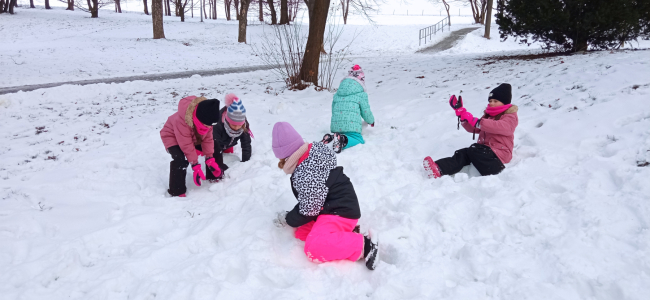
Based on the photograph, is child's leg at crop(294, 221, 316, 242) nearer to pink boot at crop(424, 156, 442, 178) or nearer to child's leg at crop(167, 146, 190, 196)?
pink boot at crop(424, 156, 442, 178)

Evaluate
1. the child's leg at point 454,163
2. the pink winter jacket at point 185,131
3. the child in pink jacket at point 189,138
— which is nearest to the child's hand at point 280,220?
the child in pink jacket at point 189,138

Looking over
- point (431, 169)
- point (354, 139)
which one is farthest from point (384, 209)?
point (354, 139)

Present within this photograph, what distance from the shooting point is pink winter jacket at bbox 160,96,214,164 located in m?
3.81

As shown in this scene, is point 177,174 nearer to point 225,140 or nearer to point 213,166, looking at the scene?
point 213,166

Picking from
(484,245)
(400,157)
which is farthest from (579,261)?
(400,157)

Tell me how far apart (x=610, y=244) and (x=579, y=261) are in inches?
12.2

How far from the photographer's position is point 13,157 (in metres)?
4.77

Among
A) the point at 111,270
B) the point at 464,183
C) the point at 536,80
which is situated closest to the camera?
the point at 111,270

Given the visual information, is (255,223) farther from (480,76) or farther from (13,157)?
(480,76)

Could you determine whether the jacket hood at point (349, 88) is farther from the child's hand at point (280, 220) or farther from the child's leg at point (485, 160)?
the child's hand at point (280, 220)

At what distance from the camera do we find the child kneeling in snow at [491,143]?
3713 millimetres

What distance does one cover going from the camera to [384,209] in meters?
3.30

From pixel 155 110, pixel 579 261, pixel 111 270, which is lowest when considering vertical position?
pixel 111 270

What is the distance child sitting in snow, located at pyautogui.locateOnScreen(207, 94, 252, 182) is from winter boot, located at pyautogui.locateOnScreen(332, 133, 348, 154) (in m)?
1.10
